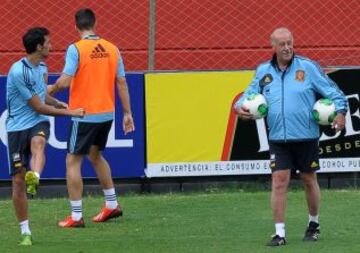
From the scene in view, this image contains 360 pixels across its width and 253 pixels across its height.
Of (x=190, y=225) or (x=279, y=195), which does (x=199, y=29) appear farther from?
(x=279, y=195)

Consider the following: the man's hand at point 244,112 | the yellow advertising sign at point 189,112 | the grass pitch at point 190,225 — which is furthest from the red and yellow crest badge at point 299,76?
the yellow advertising sign at point 189,112

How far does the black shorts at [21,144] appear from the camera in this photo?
770 centimetres

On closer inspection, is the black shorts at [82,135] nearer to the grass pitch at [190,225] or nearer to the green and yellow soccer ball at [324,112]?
the grass pitch at [190,225]

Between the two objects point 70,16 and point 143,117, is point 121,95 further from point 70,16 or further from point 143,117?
point 70,16

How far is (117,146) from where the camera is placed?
10500 millimetres

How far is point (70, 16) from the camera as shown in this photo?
41.9 feet

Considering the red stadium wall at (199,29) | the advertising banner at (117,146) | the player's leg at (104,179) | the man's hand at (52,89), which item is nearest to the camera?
the man's hand at (52,89)

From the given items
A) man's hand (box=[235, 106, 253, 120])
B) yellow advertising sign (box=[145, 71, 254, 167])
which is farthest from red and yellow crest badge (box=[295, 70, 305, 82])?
yellow advertising sign (box=[145, 71, 254, 167])

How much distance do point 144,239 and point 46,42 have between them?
1802mm

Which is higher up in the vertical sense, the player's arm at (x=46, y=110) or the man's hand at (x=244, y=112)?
the player's arm at (x=46, y=110)

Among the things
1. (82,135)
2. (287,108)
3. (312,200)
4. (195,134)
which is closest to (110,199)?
(82,135)

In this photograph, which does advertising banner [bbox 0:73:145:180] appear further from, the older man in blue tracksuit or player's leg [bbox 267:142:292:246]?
player's leg [bbox 267:142:292:246]

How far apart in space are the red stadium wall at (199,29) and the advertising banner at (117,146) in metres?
2.26

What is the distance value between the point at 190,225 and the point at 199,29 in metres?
4.71
